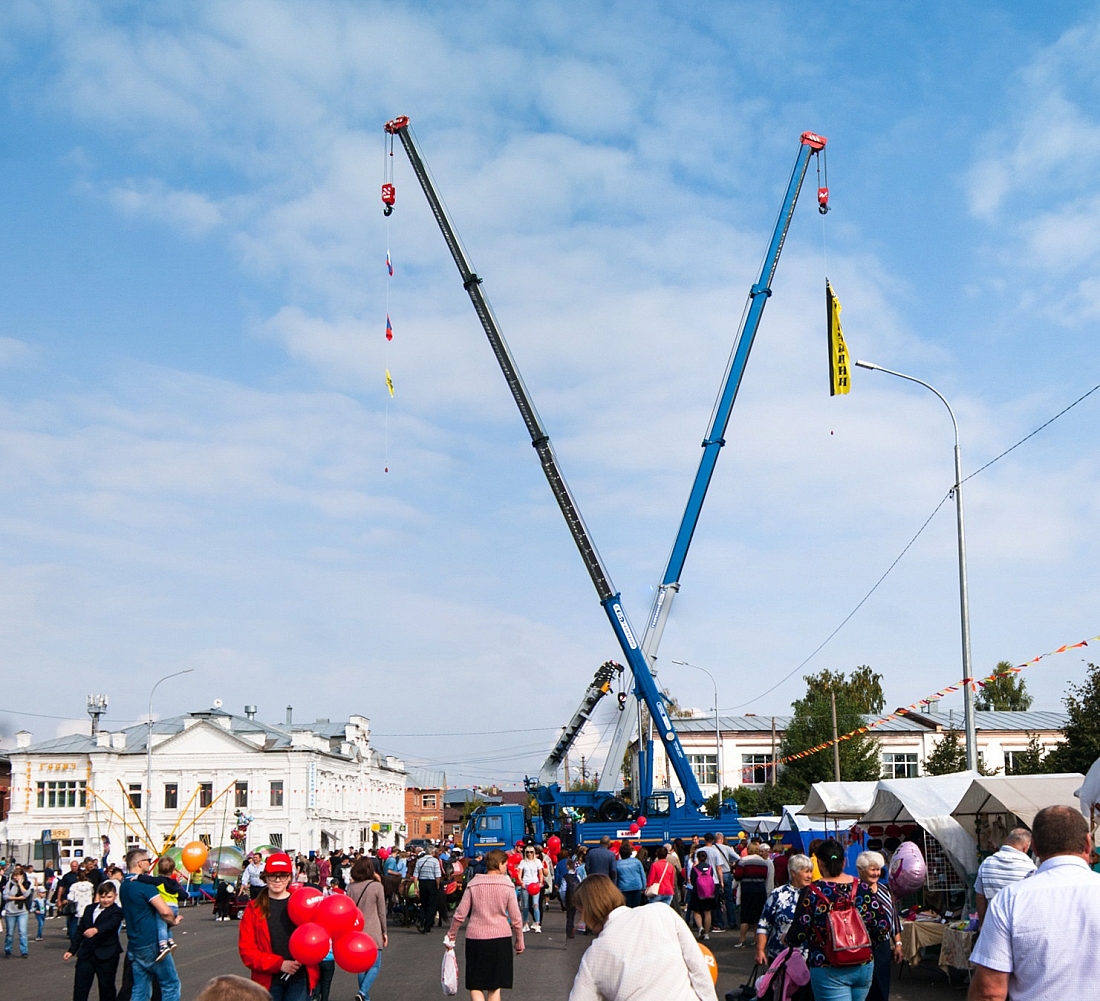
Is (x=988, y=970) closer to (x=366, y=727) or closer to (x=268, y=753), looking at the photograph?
(x=268, y=753)

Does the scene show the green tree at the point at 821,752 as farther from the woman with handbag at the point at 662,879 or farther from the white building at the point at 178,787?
the woman with handbag at the point at 662,879

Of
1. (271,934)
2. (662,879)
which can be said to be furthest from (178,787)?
(271,934)

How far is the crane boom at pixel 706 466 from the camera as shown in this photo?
32531mm

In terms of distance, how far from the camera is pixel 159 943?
1064 centimetres

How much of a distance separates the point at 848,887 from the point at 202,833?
71.8 m

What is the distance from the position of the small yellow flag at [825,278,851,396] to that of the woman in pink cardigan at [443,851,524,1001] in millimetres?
19307

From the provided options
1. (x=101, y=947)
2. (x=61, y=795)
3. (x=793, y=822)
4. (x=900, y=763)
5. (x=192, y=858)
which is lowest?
(x=61, y=795)

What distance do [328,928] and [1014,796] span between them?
466 inches

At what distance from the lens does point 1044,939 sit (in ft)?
13.2

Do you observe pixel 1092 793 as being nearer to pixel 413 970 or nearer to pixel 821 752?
pixel 413 970

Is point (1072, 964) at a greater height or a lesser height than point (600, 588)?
lesser

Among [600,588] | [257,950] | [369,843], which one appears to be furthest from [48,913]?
[369,843]

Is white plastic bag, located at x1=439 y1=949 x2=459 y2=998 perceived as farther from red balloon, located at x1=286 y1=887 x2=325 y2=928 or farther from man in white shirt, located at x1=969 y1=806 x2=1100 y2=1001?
man in white shirt, located at x1=969 y1=806 x2=1100 y2=1001

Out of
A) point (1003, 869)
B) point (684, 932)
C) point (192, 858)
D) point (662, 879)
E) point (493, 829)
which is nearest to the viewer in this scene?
point (684, 932)
